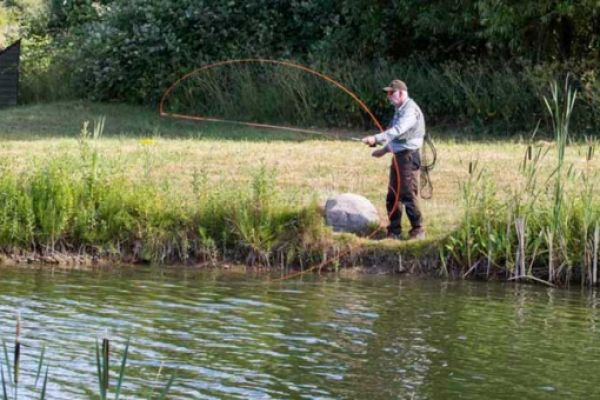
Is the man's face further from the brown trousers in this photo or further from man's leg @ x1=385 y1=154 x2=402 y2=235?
man's leg @ x1=385 y1=154 x2=402 y2=235

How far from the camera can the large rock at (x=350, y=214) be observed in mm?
12883

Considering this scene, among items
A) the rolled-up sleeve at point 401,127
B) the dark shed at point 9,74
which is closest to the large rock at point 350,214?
the rolled-up sleeve at point 401,127

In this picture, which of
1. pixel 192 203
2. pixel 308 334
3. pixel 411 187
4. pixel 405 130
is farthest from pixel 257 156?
pixel 308 334

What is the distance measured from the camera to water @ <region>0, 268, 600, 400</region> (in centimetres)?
848

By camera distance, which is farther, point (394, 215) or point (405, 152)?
point (394, 215)

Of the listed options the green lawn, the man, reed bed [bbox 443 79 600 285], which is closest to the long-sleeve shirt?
the man

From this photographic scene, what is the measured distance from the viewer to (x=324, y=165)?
15.8 meters

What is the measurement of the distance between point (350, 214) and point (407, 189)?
613 millimetres

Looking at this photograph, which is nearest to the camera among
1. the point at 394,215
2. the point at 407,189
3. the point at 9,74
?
the point at 407,189

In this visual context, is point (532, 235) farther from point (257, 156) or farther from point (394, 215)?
point (257, 156)

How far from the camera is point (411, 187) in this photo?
12812mm

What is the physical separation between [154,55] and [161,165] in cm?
Answer: 821

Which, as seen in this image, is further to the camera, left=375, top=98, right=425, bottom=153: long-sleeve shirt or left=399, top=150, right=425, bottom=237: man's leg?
left=399, top=150, right=425, bottom=237: man's leg

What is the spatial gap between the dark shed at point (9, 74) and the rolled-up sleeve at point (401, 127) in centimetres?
1347
